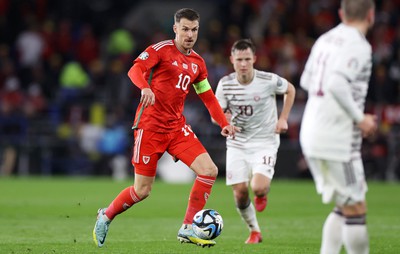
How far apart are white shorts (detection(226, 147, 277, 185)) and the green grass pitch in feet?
2.58

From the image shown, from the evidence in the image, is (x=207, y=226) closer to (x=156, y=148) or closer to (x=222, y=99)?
(x=156, y=148)

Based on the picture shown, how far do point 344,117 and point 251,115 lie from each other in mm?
4263

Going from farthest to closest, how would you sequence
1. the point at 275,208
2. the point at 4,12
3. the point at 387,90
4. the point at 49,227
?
the point at 4,12 < the point at 387,90 < the point at 275,208 < the point at 49,227

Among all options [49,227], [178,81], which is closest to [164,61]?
[178,81]

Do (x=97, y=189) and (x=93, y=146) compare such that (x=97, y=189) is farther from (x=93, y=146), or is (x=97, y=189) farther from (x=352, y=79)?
(x=352, y=79)

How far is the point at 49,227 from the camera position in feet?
40.3

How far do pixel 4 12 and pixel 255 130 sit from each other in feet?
54.3

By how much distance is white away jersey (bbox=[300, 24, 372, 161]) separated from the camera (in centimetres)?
689

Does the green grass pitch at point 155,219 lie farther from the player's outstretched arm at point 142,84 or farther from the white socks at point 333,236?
the white socks at point 333,236

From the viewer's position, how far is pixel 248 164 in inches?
439

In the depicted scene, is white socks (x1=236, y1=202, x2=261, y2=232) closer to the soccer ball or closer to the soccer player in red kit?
the soccer player in red kit

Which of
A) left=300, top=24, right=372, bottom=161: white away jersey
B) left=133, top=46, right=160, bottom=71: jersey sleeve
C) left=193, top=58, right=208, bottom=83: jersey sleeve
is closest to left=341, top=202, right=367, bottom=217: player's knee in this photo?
left=300, top=24, right=372, bottom=161: white away jersey

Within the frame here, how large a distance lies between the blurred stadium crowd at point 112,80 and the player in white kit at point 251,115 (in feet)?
38.7

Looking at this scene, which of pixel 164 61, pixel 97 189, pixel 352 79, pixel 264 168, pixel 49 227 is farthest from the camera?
pixel 97 189
